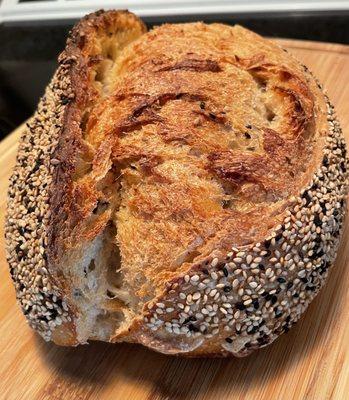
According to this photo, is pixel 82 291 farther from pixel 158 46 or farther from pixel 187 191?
pixel 158 46

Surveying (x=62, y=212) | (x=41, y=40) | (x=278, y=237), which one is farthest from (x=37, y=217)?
(x=41, y=40)

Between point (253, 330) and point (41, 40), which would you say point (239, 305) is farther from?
point (41, 40)

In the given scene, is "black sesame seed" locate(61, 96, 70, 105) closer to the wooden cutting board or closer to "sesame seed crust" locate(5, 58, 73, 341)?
"sesame seed crust" locate(5, 58, 73, 341)

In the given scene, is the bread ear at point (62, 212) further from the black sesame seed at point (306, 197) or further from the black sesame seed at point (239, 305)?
the black sesame seed at point (306, 197)

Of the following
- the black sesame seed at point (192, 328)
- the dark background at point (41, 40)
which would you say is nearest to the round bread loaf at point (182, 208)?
the black sesame seed at point (192, 328)

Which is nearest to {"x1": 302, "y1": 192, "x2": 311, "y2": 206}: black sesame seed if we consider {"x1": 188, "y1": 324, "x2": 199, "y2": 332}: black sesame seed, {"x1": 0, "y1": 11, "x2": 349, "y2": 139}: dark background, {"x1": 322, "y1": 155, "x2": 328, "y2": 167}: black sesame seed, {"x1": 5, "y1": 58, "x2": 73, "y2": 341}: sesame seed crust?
{"x1": 322, "y1": 155, "x2": 328, "y2": 167}: black sesame seed

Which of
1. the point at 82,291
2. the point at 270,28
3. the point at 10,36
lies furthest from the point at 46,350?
the point at 10,36
